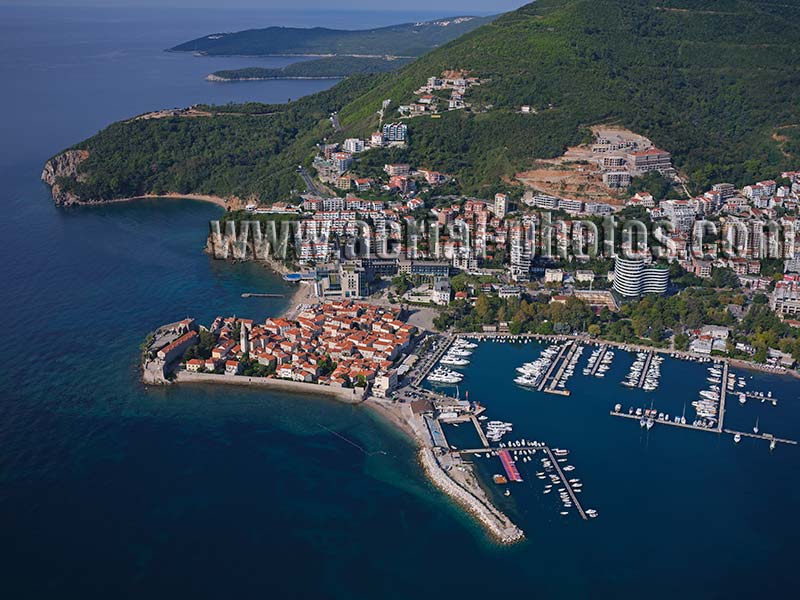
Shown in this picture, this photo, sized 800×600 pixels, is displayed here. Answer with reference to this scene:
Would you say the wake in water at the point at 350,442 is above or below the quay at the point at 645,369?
above

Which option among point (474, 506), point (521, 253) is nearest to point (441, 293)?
point (521, 253)

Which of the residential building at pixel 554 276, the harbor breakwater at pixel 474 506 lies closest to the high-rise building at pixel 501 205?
the residential building at pixel 554 276

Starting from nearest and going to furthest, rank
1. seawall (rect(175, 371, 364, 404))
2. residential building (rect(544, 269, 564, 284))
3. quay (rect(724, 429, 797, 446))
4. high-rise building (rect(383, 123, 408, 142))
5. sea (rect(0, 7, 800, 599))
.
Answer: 1. sea (rect(0, 7, 800, 599))
2. quay (rect(724, 429, 797, 446))
3. seawall (rect(175, 371, 364, 404))
4. residential building (rect(544, 269, 564, 284))
5. high-rise building (rect(383, 123, 408, 142))

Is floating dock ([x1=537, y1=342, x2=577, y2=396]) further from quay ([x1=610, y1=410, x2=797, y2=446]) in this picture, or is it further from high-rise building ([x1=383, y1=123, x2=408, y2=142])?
high-rise building ([x1=383, y1=123, x2=408, y2=142])

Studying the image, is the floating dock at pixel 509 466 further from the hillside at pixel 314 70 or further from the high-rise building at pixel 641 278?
the hillside at pixel 314 70

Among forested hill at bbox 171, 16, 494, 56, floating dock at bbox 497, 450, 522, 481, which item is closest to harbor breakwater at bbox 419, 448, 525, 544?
floating dock at bbox 497, 450, 522, 481

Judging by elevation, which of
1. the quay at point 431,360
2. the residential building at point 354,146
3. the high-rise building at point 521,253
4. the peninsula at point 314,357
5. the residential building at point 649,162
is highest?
the residential building at point 354,146

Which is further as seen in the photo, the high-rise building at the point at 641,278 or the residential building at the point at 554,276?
the residential building at the point at 554,276
